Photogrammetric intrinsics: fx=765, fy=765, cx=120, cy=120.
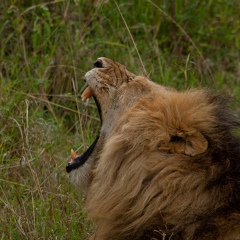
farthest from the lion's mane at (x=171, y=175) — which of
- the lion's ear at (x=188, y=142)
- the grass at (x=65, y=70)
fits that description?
the grass at (x=65, y=70)

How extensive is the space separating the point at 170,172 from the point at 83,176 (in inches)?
23.7

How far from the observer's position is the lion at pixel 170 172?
9.15 feet

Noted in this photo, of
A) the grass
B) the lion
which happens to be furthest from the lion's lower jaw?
the grass

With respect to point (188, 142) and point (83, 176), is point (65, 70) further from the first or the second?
point (188, 142)

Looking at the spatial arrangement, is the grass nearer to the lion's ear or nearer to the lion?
the lion

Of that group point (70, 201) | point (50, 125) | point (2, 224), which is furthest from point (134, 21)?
point (2, 224)

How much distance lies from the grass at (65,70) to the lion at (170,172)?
2.64ft

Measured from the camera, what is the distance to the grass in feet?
13.2

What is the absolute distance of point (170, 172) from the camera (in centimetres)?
282

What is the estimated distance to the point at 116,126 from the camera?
10.3 ft

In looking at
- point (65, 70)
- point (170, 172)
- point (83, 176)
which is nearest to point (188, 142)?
point (170, 172)

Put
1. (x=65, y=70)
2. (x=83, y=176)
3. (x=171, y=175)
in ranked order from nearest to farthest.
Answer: (x=171, y=175) < (x=83, y=176) < (x=65, y=70)

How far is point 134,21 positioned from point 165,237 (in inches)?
143

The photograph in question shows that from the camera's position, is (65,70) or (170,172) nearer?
(170,172)
